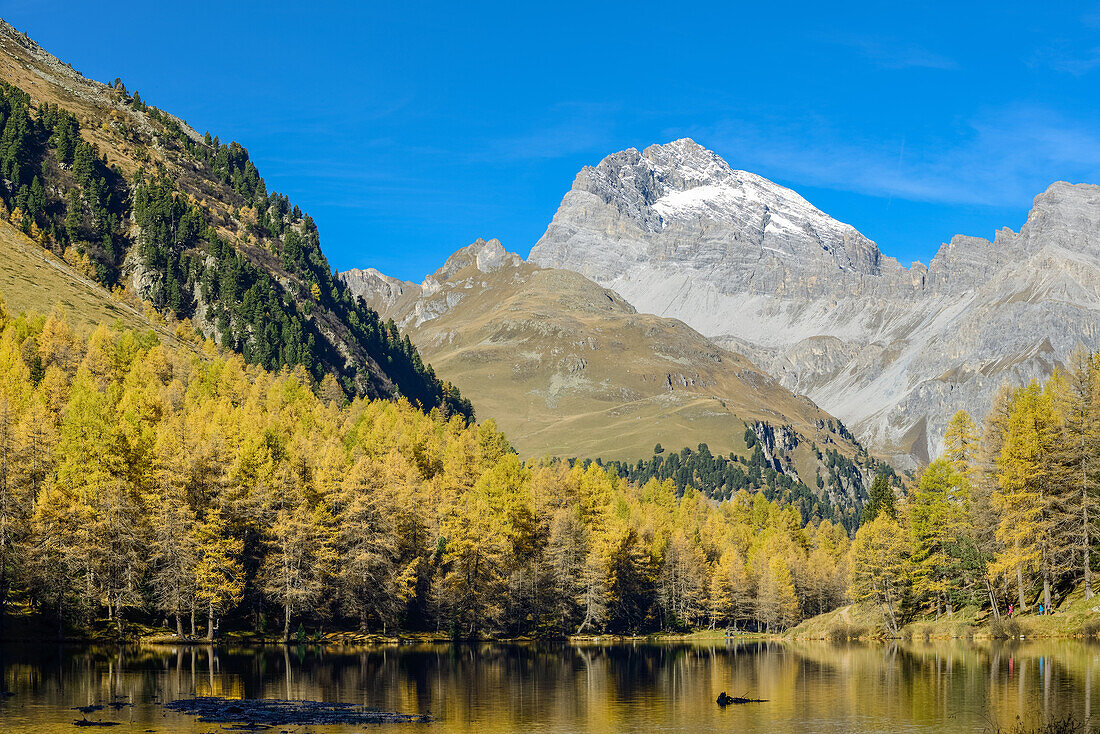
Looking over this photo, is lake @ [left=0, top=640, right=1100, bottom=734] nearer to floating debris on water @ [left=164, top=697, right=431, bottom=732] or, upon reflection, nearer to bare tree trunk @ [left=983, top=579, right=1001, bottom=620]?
floating debris on water @ [left=164, top=697, right=431, bottom=732]

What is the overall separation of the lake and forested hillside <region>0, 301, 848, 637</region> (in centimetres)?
761

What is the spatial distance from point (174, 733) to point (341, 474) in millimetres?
59685

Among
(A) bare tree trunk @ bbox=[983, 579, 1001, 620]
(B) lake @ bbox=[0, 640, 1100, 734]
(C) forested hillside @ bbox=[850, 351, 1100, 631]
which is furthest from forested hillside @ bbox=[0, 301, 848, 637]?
(A) bare tree trunk @ bbox=[983, 579, 1001, 620]

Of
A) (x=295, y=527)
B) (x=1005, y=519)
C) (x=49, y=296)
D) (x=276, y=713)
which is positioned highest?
(x=49, y=296)

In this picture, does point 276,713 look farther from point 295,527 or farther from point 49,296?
point 49,296

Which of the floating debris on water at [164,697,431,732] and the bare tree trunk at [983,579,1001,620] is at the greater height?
the floating debris on water at [164,697,431,732]

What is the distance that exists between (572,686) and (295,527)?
3785 cm

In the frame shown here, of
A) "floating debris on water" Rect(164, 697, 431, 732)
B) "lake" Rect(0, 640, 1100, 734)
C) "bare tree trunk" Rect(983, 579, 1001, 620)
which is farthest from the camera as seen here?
"bare tree trunk" Rect(983, 579, 1001, 620)

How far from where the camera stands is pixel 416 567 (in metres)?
109

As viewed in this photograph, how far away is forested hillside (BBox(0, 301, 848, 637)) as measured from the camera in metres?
88.0

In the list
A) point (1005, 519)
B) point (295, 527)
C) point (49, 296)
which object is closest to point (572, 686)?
point (295, 527)

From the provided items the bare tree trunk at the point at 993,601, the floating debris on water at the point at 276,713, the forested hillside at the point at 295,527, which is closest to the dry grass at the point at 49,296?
the forested hillside at the point at 295,527

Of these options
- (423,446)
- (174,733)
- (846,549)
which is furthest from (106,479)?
(846,549)

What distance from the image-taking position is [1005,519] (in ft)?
299
